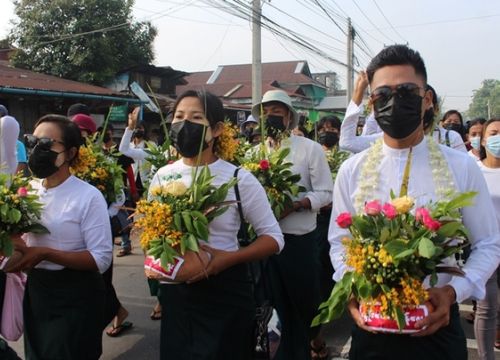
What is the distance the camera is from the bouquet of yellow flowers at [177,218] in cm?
212

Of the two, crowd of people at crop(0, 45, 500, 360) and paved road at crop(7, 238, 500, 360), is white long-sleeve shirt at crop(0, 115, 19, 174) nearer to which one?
crowd of people at crop(0, 45, 500, 360)

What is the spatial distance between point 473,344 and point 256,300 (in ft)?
8.91

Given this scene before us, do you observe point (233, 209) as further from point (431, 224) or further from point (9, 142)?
point (9, 142)

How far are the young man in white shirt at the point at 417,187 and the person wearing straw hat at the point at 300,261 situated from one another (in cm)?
155

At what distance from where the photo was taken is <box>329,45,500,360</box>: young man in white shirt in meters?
1.82

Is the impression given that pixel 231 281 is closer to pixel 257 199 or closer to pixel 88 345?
pixel 257 199

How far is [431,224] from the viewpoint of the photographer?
5.22 ft

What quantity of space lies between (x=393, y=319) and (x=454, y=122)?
18.1ft

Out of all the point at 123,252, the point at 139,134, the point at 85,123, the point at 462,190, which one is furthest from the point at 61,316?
the point at 139,134

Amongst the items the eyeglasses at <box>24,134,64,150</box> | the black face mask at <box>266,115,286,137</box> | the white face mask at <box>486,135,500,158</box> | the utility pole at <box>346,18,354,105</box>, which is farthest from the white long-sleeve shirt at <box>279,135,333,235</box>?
the utility pole at <box>346,18,354,105</box>

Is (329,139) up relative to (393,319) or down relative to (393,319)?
up

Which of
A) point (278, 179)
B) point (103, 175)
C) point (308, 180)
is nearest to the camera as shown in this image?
point (278, 179)

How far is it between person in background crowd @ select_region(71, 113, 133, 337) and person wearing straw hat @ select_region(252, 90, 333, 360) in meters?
1.52

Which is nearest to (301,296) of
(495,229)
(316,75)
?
(495,229)
